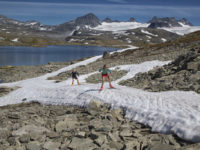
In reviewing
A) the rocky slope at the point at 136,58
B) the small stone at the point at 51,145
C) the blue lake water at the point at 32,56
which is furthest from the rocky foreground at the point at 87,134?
the blue lake water at the point at 32,56

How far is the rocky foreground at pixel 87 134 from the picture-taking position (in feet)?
26.8

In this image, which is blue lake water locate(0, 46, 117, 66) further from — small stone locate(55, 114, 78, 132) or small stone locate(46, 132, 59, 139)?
small stone locate(46, 132, 59, 139)

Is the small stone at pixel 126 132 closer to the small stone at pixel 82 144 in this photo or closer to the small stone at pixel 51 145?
the small stone at pixel 82 144

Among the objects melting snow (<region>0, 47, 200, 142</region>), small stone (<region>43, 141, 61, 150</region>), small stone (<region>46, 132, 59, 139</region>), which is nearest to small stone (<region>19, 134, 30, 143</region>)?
small stone (<region>46, 132, 59, 139</region>)

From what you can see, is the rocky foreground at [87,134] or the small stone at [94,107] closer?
the rocky foreground at [87,134]

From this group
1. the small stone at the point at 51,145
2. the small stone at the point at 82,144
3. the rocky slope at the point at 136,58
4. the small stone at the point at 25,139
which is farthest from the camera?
the rocky slope at the point at 136,58

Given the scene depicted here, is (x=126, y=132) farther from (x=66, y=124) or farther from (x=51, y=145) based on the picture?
(x=66, y=124)

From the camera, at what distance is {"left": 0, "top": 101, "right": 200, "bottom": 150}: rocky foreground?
817 centimetres

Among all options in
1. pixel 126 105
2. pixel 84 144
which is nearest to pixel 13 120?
pixel 84 144

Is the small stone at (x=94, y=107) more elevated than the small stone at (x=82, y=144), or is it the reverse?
the small stone at (x=94, y=107)

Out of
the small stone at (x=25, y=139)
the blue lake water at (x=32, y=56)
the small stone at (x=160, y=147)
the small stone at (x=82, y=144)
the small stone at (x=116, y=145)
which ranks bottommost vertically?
the blue lake water at (x=32, y=56)

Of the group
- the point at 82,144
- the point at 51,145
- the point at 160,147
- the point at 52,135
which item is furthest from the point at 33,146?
the point at 160,147

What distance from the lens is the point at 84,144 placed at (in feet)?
28.3

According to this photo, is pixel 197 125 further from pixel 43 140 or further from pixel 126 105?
pixel 43 140
